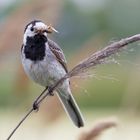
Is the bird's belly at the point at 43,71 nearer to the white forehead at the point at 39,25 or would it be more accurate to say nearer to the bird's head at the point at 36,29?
the bird's head at the point at 36,29

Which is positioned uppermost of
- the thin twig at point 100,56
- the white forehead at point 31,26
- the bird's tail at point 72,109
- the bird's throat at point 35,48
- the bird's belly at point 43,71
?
the thin twig at point 100,56

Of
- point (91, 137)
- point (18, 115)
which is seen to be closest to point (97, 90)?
point (18, 115)

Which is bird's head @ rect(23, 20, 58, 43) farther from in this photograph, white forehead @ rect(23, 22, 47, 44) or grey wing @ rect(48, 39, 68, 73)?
grey wing @ rect(48, 39, 68, 73)

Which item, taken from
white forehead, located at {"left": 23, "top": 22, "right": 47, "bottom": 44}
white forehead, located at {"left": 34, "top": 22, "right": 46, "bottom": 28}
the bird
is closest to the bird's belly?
the bird

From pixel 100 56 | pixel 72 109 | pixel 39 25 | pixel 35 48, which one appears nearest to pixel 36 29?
pixel 39 25

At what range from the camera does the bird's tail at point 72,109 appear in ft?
9.52

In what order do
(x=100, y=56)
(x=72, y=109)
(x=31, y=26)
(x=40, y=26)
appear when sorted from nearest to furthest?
(x=100, y=56)
(x=40, y=26)
(x=31, y=26)
(x=72, y=109)

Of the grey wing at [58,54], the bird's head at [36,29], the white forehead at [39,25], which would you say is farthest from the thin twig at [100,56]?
the grey wing at [58,54]

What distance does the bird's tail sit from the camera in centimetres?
290

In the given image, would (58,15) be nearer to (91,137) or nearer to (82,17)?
(91,137)

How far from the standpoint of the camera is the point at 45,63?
319 cm

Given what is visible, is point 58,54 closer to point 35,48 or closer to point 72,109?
point 35,48

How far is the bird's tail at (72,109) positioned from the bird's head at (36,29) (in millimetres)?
309

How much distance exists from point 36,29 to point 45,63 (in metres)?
0.38
